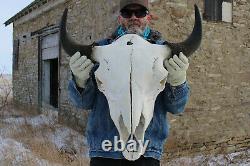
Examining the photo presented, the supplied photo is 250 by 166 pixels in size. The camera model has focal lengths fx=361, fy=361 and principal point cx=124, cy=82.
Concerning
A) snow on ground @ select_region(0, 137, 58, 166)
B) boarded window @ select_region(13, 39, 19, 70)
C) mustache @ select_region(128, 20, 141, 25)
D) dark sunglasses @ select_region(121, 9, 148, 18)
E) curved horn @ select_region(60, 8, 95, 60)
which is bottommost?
snow on ground @ select_region(0, 137, 58, 166)

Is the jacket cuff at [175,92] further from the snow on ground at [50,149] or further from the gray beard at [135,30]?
the snow on ground at [50,149]

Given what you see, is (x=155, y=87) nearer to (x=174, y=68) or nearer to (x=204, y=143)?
(x=174, y=68)

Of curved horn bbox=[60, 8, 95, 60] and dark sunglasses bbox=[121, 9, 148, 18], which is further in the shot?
dark sunglasses bbox=[121, 9, 148, 18]

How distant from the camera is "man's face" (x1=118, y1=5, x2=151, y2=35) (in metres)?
2.38

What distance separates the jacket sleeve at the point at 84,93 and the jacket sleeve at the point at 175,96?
18.5 inches

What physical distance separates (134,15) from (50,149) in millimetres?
4457

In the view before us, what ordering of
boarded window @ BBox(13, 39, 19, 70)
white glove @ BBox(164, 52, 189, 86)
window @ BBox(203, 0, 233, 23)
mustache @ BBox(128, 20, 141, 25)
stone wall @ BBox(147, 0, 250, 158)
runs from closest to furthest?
white glove @ BBox(164, 52, 189, 86) → mustache @ BBox(128, 20, 141, 25) → stone wall @ BBox(147, 0, 250, 158) → window @ BBox(203, 0, 233, 23) → boarded window @ BBox(13, 39, 19, 70)

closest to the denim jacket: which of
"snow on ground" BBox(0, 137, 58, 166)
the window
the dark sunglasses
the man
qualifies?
the man

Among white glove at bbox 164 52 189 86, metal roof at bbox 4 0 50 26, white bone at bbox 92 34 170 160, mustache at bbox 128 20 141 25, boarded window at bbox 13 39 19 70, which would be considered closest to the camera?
white bone at bbox 92 34 170 160

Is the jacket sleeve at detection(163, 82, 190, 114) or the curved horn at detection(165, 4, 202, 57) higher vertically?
the curved horn at detection(165, 4, 202, 57)

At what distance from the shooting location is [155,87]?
211 cm

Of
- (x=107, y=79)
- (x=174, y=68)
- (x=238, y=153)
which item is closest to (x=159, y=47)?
(x=174, y=68)

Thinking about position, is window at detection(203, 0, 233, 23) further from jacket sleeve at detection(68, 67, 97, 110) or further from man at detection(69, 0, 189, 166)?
jacket sleeve at detection(68, 67, 97, 110)

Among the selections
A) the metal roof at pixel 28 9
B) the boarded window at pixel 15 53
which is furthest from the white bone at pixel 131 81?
the boarded window at pixel 15 53
